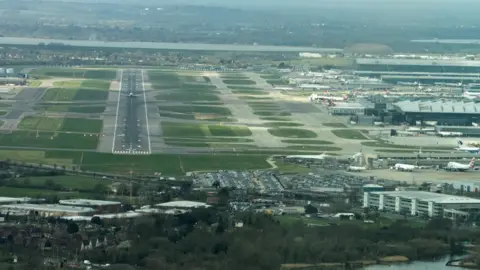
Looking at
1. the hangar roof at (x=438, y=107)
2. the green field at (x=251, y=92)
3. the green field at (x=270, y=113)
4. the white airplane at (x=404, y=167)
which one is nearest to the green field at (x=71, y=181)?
the white airplane at (x=404, y=167)

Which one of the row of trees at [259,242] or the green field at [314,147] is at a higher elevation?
the row of trees at [259,242]

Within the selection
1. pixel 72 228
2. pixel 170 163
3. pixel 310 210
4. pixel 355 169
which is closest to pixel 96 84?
pixel 170 163

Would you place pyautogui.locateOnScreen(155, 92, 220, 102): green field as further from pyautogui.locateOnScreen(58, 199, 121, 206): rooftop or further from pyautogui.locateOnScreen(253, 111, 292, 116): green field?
pyautogui.locateOnScreen(58, 199, 121, 206): rooftop

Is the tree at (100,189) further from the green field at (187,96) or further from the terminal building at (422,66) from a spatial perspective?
the terminal building at (422,66)

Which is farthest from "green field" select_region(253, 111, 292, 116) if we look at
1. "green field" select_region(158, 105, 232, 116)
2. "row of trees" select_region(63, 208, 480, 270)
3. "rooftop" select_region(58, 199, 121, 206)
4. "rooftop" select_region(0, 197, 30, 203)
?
"row of trees" select_region(63, 208, 480, 270)

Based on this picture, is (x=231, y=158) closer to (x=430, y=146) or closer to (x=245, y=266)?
(x=430, y=146)
